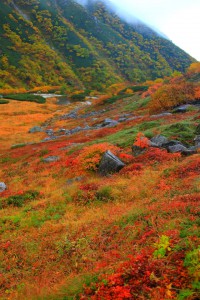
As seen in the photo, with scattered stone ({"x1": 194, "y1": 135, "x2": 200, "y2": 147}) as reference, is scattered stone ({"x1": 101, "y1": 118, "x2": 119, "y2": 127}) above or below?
below

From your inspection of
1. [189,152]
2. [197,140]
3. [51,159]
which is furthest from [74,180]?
[197,140]

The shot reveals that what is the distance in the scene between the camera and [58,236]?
11.3 meters

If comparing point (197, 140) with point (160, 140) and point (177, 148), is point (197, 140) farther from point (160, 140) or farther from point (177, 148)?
point (160, 140)

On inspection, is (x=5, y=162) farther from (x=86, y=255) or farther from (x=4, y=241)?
(x=86, y=255)

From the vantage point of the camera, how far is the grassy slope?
22.7 ft

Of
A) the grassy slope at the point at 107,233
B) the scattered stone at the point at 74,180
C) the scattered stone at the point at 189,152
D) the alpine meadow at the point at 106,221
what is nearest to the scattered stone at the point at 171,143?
the alpine meadow at the point at 106,221

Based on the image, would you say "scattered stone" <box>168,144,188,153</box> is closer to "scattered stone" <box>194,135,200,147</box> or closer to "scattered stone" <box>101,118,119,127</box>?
"scattered stone" <box>194,135,200,147</box>

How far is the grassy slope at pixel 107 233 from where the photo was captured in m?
6.91

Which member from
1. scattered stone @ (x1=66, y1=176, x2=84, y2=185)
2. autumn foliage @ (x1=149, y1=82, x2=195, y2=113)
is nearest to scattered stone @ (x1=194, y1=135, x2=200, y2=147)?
scattered stone @ (x1=66, y1=176, x2=84, y2=185)

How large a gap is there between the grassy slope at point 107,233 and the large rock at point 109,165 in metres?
0.73

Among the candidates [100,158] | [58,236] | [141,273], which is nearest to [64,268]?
[58,236]

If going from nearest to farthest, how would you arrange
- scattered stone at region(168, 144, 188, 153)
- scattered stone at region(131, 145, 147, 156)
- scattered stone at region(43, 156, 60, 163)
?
scattered stone at region(168, 144, 188, 153), scattered stone at region(131, 145, 147, 156), scattered stone at region(43, 156, 60, 163)

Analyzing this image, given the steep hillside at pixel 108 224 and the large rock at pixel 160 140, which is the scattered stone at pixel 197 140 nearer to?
the steep hillside at pixel 108 224

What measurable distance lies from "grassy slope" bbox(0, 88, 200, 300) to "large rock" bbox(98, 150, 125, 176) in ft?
2.38
